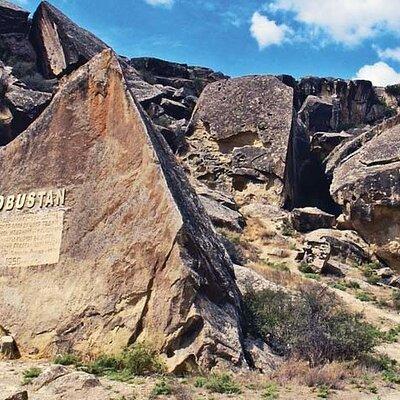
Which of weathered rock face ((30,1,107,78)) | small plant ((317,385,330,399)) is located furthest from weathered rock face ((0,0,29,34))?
small plant ((317,385,330,399))

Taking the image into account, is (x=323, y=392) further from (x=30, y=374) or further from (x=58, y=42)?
(x=58, y=42)

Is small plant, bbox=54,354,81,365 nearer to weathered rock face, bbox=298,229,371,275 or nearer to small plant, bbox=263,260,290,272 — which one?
small plant, bbox=263,260,290,272

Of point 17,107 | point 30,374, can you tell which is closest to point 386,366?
point 30,374

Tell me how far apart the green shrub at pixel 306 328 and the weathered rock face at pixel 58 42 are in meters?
22.9

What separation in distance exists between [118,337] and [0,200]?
399 centimetres

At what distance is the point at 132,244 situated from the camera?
9883 millimetres

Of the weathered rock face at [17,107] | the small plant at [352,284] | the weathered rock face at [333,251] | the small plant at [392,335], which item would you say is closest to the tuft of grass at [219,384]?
the small plant at [392,335]

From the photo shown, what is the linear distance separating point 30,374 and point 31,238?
126 inches

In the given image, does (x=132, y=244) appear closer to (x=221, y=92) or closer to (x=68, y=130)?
(x=68, y=130)

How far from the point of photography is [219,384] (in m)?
8.01

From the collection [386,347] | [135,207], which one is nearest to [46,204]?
[135,207]

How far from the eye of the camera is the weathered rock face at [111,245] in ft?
30.4

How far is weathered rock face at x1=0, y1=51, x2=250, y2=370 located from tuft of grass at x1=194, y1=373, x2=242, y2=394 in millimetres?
515

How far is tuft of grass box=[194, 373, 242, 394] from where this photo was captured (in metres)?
7.92
